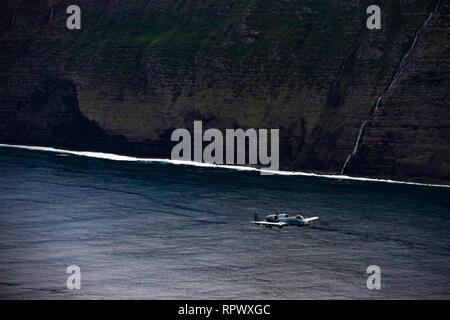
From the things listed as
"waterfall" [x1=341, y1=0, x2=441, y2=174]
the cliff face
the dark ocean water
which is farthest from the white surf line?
"waterfall" [x1=341, y1=0, x2=441, y2=174]

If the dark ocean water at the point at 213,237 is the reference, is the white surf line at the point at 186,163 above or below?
above

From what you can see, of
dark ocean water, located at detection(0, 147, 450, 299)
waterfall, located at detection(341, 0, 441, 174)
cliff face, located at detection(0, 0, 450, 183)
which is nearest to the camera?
dark ocean water, located at detection(0, 147, 450, 299)

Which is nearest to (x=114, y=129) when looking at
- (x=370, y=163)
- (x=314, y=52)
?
(x=314, y=52)

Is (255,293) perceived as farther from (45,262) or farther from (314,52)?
(314,52)

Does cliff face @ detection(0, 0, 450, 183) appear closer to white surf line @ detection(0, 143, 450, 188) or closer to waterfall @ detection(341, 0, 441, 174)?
waterfall @ detection(341, 0, 441, 174)

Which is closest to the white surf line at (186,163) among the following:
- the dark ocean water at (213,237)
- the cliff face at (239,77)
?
the cliff face at (239,77)

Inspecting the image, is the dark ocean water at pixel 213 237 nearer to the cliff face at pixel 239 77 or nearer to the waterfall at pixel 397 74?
the waterfall at pixel 397 74
